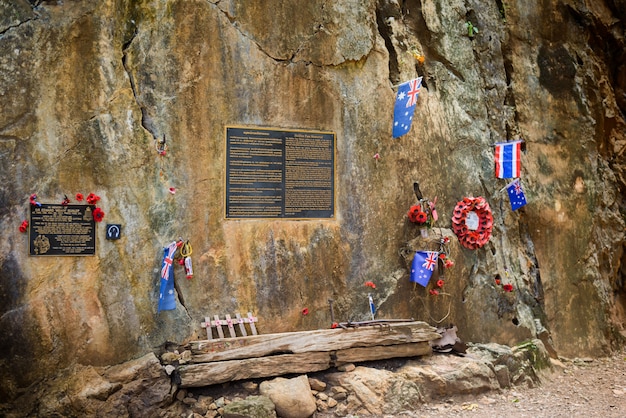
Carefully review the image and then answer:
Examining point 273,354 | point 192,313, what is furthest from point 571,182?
point 192,313

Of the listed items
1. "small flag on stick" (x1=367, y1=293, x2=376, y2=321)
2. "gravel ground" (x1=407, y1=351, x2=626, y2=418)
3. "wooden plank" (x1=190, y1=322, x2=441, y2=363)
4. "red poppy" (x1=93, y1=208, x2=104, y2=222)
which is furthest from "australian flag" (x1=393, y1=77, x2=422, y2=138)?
"red poppy" (x1=93, y1=208, x2=104, y2=222)

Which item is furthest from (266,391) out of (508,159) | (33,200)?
(508,159)

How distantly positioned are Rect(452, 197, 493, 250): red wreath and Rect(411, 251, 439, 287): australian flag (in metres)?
0.63

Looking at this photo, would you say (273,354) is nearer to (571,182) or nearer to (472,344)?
(472,344)

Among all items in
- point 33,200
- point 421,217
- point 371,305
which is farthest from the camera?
point 421,217

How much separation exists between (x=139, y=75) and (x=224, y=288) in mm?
2517

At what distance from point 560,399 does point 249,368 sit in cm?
386

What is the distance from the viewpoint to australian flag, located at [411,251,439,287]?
7.37 metres

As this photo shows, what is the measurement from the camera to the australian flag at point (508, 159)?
7.98m

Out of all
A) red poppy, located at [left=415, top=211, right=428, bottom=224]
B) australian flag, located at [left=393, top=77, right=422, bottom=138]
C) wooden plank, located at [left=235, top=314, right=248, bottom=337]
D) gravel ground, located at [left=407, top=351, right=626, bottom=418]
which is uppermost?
australian flag, located at [left=393, top=77, right=422, bottom=138]

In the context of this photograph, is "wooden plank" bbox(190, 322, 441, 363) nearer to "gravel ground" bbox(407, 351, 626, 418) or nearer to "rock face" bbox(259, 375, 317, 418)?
"rock face" bbox(259, 375, 317, 418)

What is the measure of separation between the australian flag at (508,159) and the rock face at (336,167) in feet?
0.64

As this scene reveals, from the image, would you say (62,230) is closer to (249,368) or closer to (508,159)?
(249,368)

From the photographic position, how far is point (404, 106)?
7.20 m
